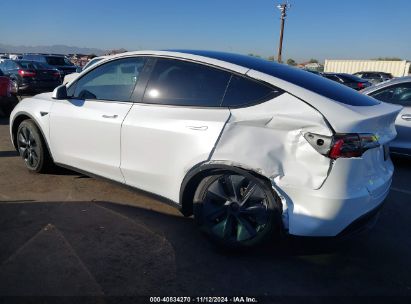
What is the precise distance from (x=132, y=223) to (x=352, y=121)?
2.16 metres

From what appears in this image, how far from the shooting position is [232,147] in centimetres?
288

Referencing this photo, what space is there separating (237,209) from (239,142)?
557 mm

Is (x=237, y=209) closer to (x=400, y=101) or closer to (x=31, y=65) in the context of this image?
(x=400, y=101)

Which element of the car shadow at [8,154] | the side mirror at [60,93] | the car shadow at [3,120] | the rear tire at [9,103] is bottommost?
the car shadow at [3,120]

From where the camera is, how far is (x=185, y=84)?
333 centimetres

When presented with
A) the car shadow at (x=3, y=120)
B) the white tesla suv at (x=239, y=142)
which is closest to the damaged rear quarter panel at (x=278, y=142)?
the white tesla suv at (x=239, y=142)

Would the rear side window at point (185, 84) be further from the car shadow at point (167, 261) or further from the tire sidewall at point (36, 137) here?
the tire sidewall at point (36, 137)

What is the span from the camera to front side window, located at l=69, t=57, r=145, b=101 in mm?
3713

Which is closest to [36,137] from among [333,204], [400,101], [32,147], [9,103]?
[32,147]

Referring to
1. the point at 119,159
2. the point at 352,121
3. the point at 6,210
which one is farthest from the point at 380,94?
the point at 6,210

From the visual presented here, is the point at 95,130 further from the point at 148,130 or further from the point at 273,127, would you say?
the point at 273,127

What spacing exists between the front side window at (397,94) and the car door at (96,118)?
429 centimetres

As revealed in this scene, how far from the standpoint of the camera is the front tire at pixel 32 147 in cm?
464

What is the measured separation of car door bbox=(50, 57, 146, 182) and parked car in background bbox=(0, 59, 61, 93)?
1059 centimetres
